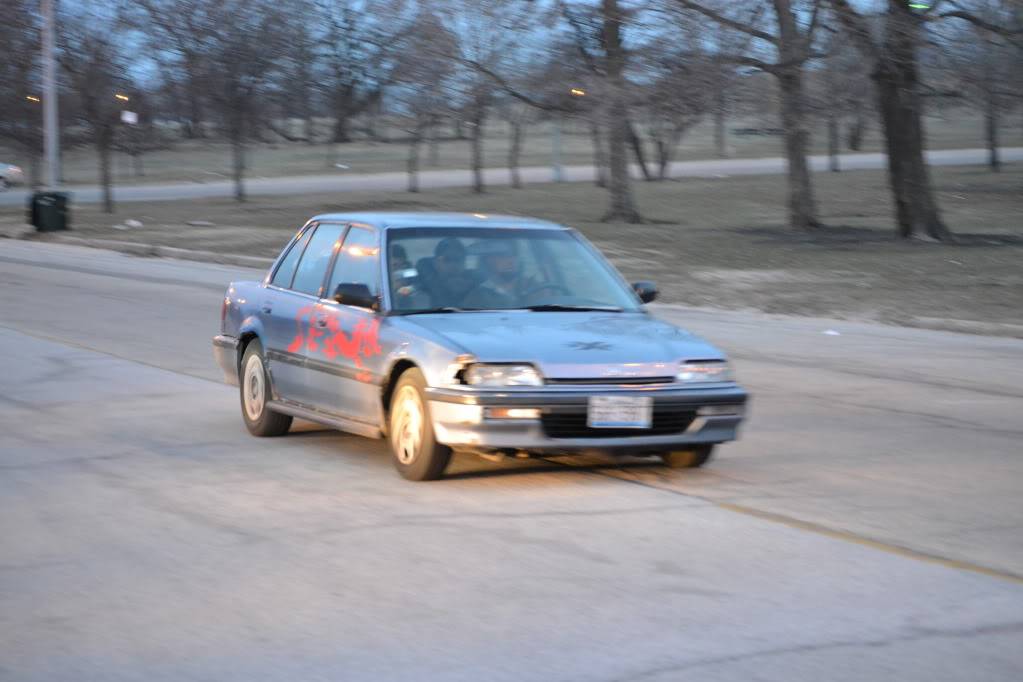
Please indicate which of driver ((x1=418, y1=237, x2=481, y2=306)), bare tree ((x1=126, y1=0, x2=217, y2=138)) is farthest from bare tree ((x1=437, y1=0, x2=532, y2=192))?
driver ((x1=418, y1=237, x2=481, y2=306))

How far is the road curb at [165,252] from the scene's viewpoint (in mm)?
28311

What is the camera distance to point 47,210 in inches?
1484

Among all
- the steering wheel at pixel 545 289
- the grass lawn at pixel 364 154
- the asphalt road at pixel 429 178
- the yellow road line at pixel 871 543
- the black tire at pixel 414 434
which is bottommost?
the yellow road line at pixel 871 543

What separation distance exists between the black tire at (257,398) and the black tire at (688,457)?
8.46ft

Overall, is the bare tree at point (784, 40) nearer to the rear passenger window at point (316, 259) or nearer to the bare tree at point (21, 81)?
the rear passenger window at point (316, 259)

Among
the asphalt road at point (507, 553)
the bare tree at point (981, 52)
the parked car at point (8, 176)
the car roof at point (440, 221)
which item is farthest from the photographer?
the parked car at point (8, 176)

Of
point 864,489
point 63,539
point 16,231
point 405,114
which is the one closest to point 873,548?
point 864,489

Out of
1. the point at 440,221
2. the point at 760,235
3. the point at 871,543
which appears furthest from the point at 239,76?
the point at 871,543

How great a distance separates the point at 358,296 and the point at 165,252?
75.9 ft

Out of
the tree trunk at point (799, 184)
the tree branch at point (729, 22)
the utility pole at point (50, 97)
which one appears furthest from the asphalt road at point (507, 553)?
the utility pole at point (50, 97)

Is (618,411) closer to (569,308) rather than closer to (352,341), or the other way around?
(569,308)

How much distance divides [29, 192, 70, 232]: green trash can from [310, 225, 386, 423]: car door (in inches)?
1177

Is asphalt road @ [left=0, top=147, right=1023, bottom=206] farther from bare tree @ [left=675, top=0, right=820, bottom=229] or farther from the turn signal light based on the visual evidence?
the turn signal light

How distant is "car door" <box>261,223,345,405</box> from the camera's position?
939 centimetres
